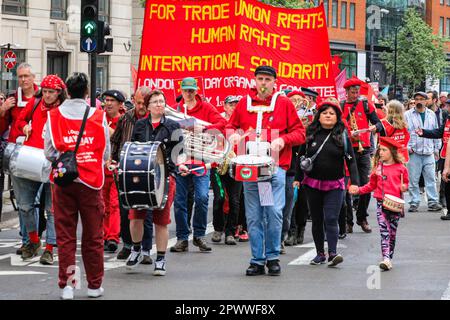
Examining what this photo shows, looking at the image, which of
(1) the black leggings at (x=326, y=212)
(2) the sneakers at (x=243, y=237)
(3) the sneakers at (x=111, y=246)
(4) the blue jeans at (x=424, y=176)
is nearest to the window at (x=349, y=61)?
(4) the blue jeans at (x=424, y=176)

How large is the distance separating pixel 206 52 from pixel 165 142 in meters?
4.63

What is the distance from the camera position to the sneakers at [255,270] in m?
10.6

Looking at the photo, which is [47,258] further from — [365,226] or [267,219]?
[365,226]

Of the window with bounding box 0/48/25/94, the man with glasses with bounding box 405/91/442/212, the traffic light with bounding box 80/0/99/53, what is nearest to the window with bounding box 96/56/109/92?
the window with bounding box 0/48/25/94

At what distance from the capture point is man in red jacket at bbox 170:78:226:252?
1262 cm

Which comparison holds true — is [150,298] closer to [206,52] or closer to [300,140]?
[300,140]

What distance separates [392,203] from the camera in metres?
11.4

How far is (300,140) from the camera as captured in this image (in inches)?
419

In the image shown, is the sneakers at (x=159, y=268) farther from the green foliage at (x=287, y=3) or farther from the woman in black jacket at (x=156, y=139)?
the green foliage at (x=287, y=3)

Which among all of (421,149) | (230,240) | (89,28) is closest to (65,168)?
(230,240)

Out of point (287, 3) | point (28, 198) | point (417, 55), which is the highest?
point (287, 3)

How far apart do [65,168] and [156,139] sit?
2.02 m

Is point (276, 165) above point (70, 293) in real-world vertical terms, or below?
above
